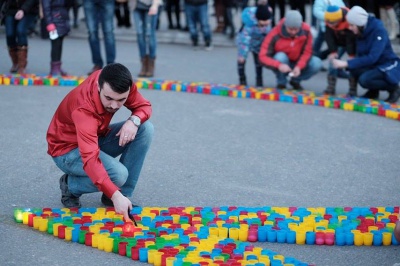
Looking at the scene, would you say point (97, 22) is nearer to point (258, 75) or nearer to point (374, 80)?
point (258, 75)

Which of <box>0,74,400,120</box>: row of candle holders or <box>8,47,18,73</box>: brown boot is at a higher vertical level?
<box>8,47,18,73</box>: brown boot

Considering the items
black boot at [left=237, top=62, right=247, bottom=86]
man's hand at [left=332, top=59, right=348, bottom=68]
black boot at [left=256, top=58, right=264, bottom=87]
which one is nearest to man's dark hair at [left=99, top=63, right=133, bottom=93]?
man's hand at [left=332, top=59, right=348, bottom=68]

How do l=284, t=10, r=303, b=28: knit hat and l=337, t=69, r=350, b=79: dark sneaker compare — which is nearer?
l=284, t=10, r=303, b=28: knit hat

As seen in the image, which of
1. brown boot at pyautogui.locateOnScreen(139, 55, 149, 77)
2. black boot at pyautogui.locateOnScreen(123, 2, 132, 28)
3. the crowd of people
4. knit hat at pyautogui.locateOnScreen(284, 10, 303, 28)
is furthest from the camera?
black boot at pyautogui.locateOnScreen(123, 2, 132, 28)

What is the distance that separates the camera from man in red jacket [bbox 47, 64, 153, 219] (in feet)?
19.4

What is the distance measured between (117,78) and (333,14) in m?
6.00

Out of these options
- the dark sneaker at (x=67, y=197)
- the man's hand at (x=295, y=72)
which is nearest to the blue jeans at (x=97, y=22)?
the man's hand at (x=295, y=72)

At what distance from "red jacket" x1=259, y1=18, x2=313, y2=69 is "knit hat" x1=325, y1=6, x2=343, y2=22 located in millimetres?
502

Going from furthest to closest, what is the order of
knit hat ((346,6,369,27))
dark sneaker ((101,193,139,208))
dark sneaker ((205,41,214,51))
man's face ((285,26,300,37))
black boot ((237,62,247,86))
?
dark sneaker ((205,41,214,51)), black boot ((237,62,247,86)), man's face ((285,26,300,37)), knit hat ((346,6,369,27)), dark sneaker ((101,193,139,208))

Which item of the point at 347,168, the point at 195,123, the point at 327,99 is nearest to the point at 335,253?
the point at 347,168

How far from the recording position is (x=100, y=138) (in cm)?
669

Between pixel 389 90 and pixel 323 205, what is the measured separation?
15.9 ft

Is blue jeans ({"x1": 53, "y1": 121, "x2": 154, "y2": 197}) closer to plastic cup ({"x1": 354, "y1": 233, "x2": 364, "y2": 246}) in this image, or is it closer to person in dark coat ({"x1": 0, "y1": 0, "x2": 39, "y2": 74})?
plastic cup ({"x1": 354, "y1": 233, "x2": 364, "y2": 246})

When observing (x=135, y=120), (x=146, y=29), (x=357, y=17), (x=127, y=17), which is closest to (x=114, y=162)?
(x=135, y=120)
